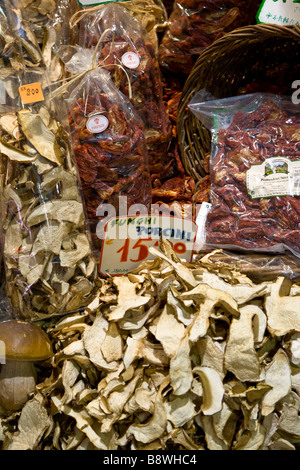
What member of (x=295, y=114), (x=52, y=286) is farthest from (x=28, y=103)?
(x=295, y=114)

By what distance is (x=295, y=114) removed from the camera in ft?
4.06

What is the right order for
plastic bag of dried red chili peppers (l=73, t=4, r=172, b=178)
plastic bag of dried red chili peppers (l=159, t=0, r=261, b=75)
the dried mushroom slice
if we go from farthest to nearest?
plastic bag of dried red chili peppers (l=159, t=0, r=261, b=75) → plastic bag of dried red chili peppers (l=73, t=4, r=172, b=178) → the dried mushroom slice

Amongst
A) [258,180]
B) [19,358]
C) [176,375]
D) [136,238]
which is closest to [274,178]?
[258,180]

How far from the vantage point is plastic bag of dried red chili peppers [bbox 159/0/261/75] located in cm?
147

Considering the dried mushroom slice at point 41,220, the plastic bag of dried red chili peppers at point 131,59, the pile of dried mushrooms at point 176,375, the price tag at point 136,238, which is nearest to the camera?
the pile of dried mushrooms at point 176,375

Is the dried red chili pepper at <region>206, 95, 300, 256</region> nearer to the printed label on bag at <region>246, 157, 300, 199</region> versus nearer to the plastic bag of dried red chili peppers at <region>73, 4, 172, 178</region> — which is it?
the printed label on bag at <region>246, 157, 300, 199</region>

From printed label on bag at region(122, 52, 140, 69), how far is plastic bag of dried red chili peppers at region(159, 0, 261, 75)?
0.32 m

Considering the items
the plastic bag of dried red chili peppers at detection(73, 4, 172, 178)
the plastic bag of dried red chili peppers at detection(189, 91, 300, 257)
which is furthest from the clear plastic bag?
the plastic bag of dried red chili peppers at detection(189, 91, 300, 257)

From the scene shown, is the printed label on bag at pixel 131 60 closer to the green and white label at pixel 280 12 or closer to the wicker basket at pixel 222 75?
the wicker basket at pixel 222 75

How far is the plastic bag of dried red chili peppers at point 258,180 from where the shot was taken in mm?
1120

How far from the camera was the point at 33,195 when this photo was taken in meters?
0.90

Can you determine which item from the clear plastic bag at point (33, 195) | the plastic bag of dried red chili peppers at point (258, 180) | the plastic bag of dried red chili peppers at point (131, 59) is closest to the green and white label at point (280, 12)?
the plastic bag of dried red chili peppers at point (258, 180)

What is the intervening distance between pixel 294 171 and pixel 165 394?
701mm

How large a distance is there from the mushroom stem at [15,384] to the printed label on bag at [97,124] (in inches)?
22.6
